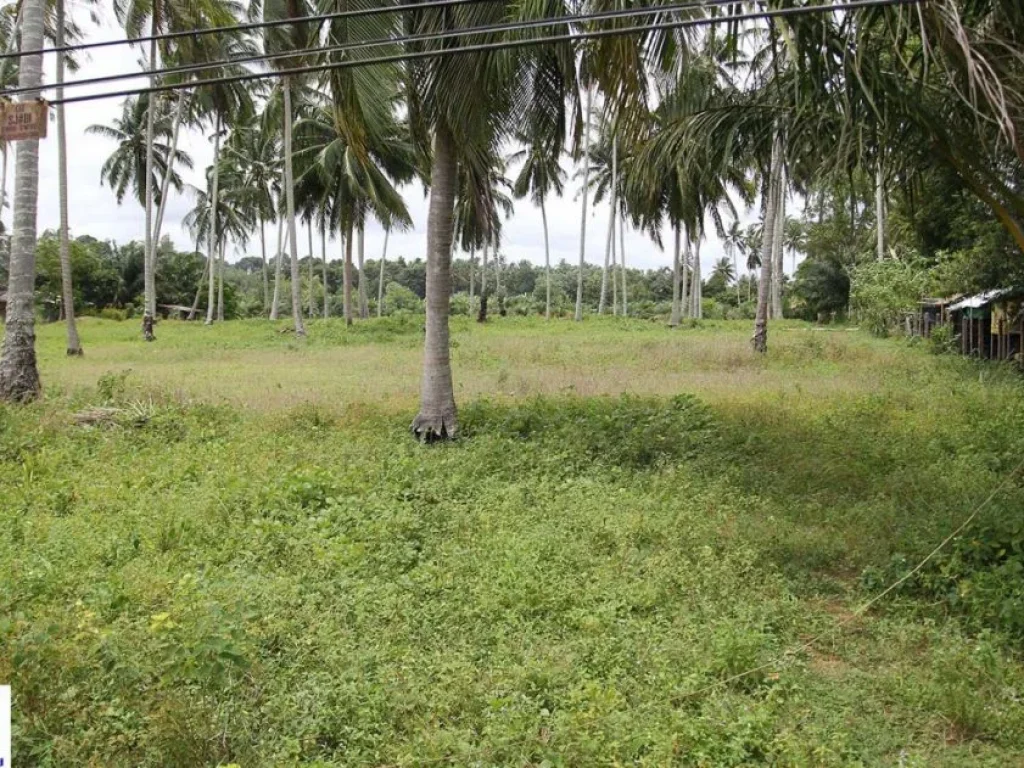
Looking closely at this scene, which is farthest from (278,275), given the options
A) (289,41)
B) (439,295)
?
(439,295)

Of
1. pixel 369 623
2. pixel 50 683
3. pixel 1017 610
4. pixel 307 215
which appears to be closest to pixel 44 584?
pixel 50 683

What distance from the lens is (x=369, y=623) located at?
4.52m

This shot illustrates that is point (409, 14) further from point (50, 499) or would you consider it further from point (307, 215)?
point (307, 215)

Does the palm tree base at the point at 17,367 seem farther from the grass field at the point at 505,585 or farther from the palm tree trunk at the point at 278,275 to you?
the palm tree trunk at the point at 278,275

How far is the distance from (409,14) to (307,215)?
79.8ft

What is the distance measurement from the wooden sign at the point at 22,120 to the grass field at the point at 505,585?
298 centimetres

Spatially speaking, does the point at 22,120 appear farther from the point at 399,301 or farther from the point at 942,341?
the point at 399,301

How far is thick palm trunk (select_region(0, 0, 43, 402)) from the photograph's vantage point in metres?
10.3

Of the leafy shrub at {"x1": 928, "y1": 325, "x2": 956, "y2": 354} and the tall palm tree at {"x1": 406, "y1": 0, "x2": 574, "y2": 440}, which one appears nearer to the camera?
the tall palm tree at {"x1": 406, "y1": 0, "x2": 574, "y2": 440}

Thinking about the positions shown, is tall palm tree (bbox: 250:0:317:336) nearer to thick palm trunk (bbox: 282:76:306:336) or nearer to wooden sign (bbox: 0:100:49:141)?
thick palm trunk (bbox: 282:76:306:336)

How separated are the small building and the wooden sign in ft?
55.3

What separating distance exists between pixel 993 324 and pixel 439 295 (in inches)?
685

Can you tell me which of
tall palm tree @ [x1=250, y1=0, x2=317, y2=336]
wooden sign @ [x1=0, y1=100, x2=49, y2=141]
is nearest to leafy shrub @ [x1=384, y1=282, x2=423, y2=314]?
tall palm tree @ [x1=250, y1=0, x2=317, y2=336]

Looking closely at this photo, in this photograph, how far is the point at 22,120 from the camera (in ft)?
19.0
